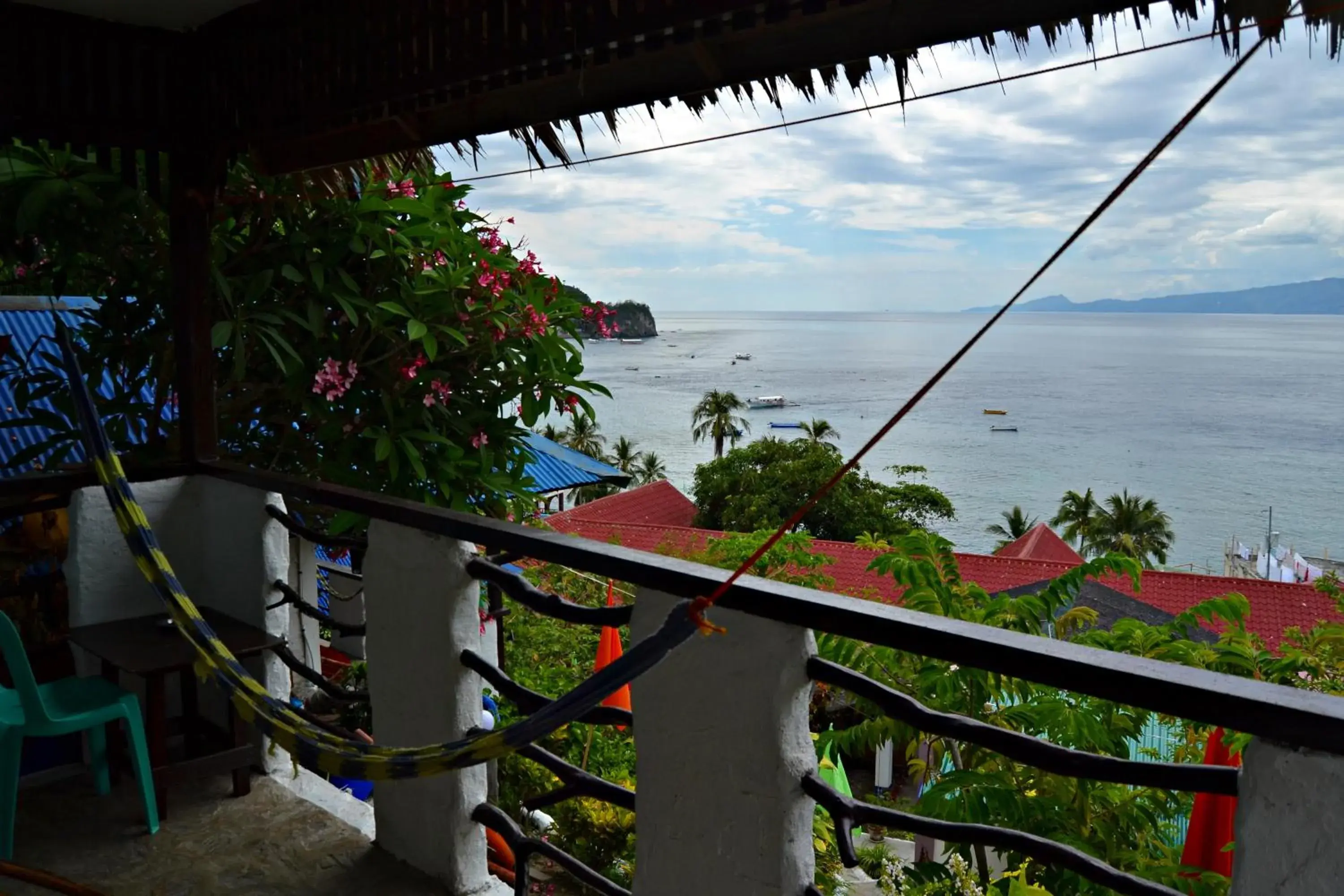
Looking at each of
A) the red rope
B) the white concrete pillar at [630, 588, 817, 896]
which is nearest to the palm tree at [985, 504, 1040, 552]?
the white concrete pillar at [630, 588, 817, 896]

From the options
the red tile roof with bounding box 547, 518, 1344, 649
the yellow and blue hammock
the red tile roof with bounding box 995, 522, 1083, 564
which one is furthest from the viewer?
the red tile roof with bounding box 995, 522, 1083, 564

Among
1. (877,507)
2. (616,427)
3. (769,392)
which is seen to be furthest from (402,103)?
(769,392)

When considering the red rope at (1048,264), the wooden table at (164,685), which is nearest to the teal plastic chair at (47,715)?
the wooden table at (164,685)

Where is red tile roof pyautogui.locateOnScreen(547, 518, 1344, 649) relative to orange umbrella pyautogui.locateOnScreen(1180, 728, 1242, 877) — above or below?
below

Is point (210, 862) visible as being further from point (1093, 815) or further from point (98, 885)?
point (1093, 815)

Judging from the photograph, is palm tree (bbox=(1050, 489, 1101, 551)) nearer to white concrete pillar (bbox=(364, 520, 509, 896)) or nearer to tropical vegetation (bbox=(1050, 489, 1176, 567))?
tropical vegetation (bbox=(1050, 489, 1176, 567))

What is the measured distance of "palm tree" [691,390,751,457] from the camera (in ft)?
152

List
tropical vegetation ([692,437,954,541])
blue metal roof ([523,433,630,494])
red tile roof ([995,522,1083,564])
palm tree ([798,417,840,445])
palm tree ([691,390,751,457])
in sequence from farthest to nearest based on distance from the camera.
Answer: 1. palm tree ([691,390,751,457])
2. palm tree ([798,417,840,445])
3. tropical vegetation ([692,437,954,541])
4. red tile roof ([995,522,1083,564])
5. blue metal roof ([523,433,630,494])

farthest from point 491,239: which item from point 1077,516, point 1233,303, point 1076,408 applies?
point 1076,408

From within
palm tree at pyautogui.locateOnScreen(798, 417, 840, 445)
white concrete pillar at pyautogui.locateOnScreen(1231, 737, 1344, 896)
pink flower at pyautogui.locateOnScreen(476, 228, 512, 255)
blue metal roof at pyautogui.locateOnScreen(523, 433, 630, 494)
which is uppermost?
pink flower at pyautogui.locateOnScreen(476, 228, 512, 255)

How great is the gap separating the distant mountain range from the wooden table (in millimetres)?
1856

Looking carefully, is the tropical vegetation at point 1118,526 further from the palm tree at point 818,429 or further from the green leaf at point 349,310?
the green leaf at point 349,310

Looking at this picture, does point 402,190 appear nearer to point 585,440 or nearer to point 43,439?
point 43,439

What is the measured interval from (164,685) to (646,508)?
26559 mm
